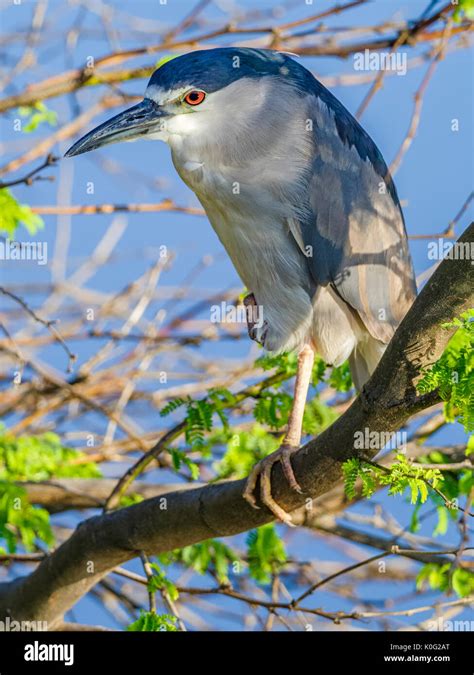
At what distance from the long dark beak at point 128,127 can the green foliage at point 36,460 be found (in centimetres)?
112

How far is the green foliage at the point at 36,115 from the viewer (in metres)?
3.22

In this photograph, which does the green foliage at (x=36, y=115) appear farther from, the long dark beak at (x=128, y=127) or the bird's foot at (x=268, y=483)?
the bird's foot at (x=268, y=483)

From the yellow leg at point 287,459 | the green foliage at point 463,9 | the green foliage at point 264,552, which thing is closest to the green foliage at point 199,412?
the yellow leg at point 287,459

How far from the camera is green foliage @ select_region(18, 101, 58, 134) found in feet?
10.6

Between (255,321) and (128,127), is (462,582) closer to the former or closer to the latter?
(255,321)

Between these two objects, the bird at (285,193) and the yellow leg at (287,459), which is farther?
the bird at (285,193)

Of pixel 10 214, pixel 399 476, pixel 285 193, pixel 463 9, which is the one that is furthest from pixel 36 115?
pixel 399 476

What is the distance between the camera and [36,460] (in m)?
3.22

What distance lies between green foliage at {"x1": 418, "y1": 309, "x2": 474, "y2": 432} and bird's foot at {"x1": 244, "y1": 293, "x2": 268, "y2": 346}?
109 cm

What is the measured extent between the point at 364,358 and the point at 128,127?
A: 42.6 inches

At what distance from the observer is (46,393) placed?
12.4ft

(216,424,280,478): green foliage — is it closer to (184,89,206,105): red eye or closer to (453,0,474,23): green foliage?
(184,89,206,105): red eye
